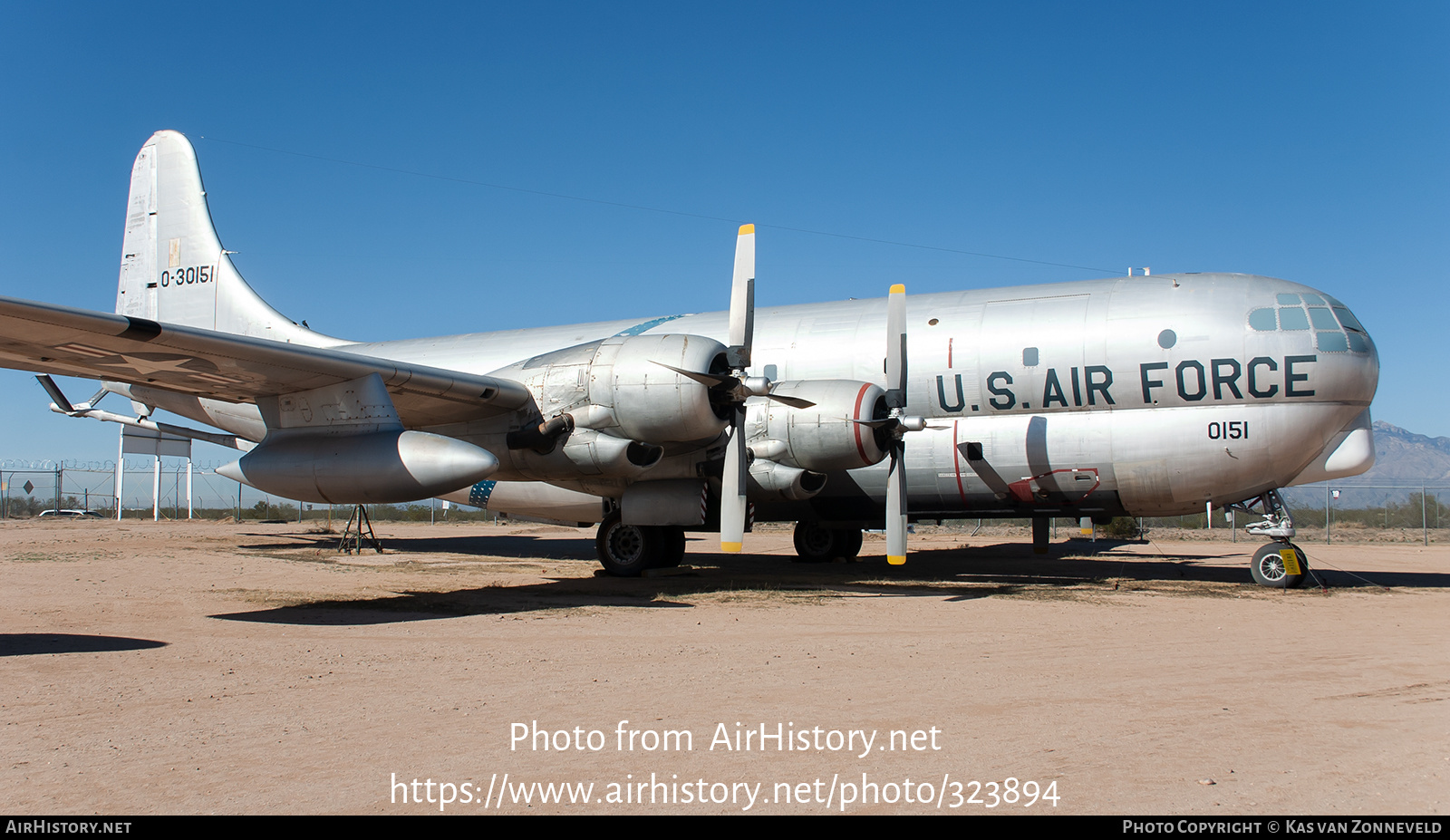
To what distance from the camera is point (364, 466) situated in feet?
36.1

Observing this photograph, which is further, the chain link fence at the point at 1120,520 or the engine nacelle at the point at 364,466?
the chain link fence at the point at 1120,520

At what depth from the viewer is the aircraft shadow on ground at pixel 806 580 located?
11.4 meters

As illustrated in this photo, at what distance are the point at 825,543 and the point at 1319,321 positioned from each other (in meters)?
9.83

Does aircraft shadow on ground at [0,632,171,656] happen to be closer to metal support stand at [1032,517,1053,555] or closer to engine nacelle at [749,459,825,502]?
engine nacelle at [749,459,825,502]

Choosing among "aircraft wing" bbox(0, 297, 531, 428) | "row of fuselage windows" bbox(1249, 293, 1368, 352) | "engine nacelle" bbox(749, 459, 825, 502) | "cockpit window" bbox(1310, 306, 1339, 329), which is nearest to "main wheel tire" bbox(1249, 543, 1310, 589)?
"row of fuselage windows" bbox(1249, 293, 1368, 352)

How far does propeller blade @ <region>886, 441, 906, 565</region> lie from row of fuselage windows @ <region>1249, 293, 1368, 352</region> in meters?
5.23

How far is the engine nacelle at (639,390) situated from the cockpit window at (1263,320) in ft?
24.3

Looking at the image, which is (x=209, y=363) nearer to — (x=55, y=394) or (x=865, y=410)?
(x=865, y=410)

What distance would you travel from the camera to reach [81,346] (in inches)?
410

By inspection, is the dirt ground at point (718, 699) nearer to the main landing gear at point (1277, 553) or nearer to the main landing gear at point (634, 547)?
the main landing gear at point (1277, 553)

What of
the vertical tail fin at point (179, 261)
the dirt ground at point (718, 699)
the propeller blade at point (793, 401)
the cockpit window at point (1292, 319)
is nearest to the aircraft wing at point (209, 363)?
the dirt ground at point (718, 699)

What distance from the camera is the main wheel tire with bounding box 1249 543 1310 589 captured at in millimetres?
13633
